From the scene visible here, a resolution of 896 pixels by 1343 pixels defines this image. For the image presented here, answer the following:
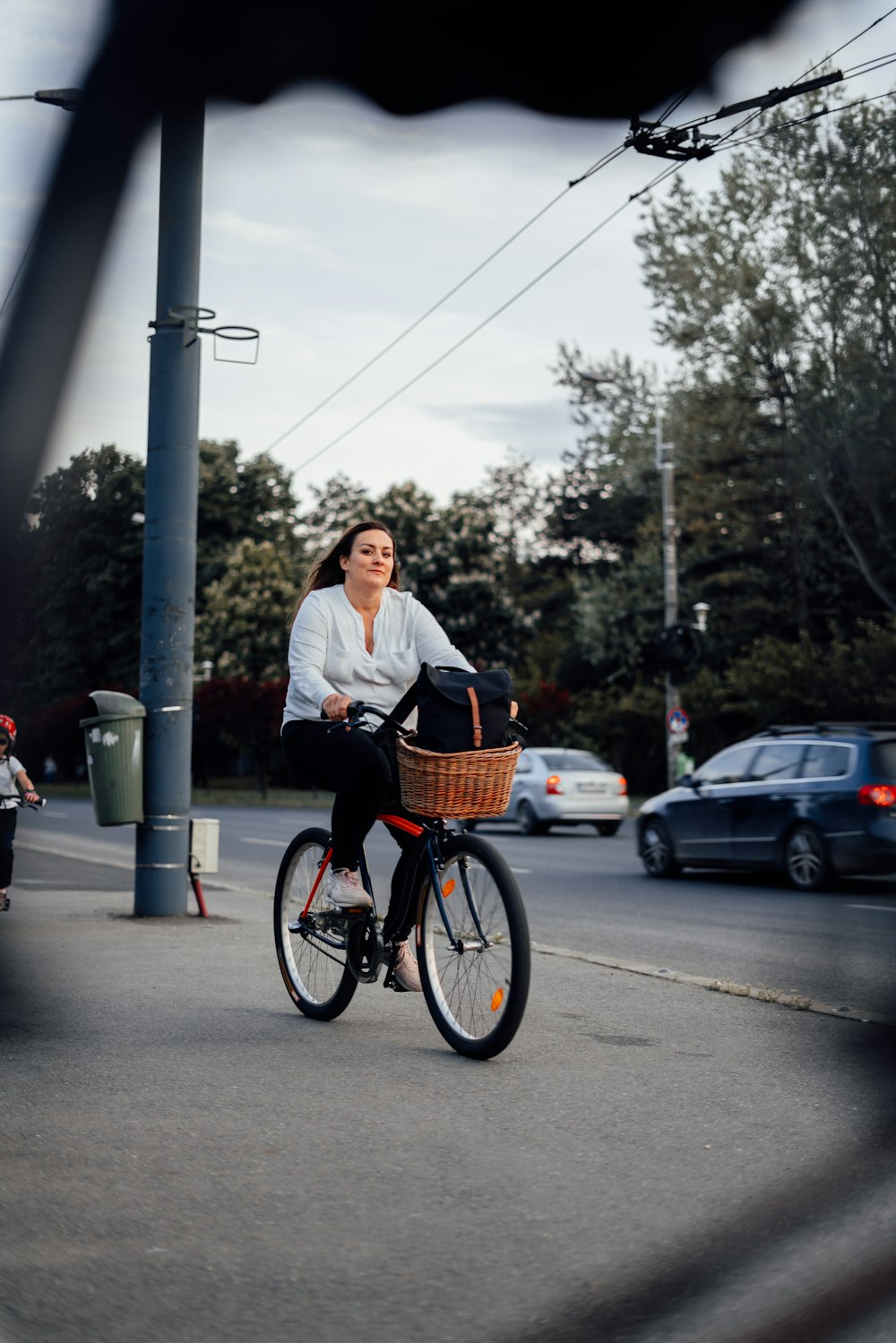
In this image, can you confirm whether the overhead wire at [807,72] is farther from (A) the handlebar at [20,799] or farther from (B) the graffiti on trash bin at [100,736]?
(A) the handlebar at [20,799]

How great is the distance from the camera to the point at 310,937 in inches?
200

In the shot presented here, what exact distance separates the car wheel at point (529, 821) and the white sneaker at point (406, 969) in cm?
1924

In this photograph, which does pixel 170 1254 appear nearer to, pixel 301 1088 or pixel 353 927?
pixel 301 1088

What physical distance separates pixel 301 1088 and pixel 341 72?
3297 millimetres

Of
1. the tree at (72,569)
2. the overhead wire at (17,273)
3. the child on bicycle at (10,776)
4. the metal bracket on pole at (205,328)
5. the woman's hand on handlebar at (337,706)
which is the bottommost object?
the child on bicycle at (10,776)

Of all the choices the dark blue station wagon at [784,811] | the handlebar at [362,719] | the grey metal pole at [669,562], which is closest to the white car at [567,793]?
the grey metal pole at [669,562]

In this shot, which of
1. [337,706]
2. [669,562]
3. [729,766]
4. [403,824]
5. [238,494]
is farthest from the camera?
[669,562]

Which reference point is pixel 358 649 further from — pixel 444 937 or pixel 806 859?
pixel 806 859

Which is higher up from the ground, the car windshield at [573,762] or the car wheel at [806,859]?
the car windshield at [573,762]

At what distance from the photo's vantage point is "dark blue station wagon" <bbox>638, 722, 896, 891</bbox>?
12258 millimetres

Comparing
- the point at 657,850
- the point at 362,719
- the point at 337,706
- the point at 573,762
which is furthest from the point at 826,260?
the point at 573,762

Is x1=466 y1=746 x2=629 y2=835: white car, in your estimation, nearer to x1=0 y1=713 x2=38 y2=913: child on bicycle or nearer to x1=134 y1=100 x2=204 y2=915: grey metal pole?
x1=134 y1=100 x2=204 y2=915: grey metal pole

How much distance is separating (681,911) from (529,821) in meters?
12.9

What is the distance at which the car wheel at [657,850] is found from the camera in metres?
14.9
